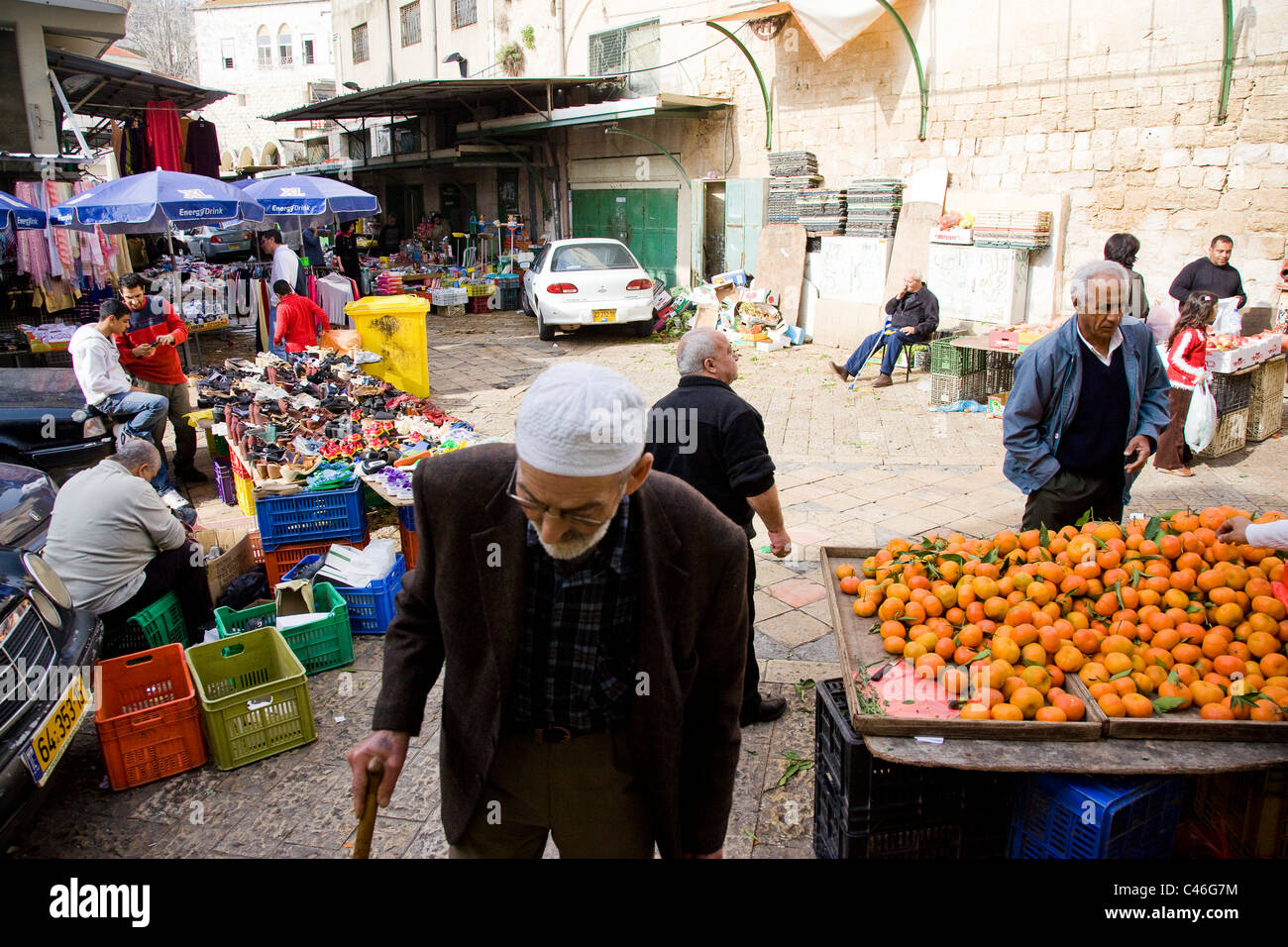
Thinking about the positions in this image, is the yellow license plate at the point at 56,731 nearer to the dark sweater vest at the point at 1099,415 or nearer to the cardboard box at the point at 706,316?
the dark sweater vest at the point at 1099,415

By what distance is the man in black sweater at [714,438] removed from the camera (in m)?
3.53

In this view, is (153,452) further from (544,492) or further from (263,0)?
(263,0)

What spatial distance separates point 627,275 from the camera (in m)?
14.1

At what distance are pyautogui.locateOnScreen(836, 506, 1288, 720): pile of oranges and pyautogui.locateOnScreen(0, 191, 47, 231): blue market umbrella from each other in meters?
11.0

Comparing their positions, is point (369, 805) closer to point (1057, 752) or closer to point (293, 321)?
point (1057, 752)

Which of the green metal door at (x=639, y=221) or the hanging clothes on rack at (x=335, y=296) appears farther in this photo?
the green metal door at (x=639, y=221)

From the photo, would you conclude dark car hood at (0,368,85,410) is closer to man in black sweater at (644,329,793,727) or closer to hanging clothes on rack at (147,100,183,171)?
man in black sweater at (644,329,793,727)

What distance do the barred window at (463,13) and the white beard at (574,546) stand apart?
2346 cm

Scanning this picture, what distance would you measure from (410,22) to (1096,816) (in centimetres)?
2804

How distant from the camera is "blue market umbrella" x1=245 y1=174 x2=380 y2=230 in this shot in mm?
11797

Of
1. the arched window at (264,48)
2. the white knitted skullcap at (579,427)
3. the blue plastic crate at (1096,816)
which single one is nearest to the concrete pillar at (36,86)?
the white knitted skullcap at (579,427)

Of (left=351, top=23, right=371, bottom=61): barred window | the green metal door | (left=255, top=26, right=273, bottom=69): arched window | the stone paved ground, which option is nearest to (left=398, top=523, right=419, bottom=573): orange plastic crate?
the stone paved ground

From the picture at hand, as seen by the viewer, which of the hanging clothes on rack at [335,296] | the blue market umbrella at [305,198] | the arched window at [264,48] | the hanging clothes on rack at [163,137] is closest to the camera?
the blue market umbrella at [305,198]
